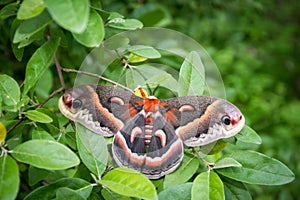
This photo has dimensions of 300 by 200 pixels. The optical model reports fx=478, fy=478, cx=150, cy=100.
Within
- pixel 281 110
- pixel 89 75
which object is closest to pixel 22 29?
pixel 89 75

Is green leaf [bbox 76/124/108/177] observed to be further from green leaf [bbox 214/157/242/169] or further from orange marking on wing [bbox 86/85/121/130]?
green leaf [bbox 214/157/242/169]

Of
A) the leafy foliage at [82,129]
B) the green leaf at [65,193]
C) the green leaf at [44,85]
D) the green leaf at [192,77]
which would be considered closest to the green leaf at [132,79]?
the leafy foliage at [82,129]

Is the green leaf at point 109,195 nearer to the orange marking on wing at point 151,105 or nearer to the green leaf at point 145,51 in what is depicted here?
the orange marking on wing at point 151,105

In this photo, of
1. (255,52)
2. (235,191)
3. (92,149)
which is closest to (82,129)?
(92,149)

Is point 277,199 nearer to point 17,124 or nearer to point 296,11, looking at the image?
point 17,124

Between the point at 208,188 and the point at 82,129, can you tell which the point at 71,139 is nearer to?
the point at 82,129

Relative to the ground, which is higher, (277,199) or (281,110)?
(277,199)
